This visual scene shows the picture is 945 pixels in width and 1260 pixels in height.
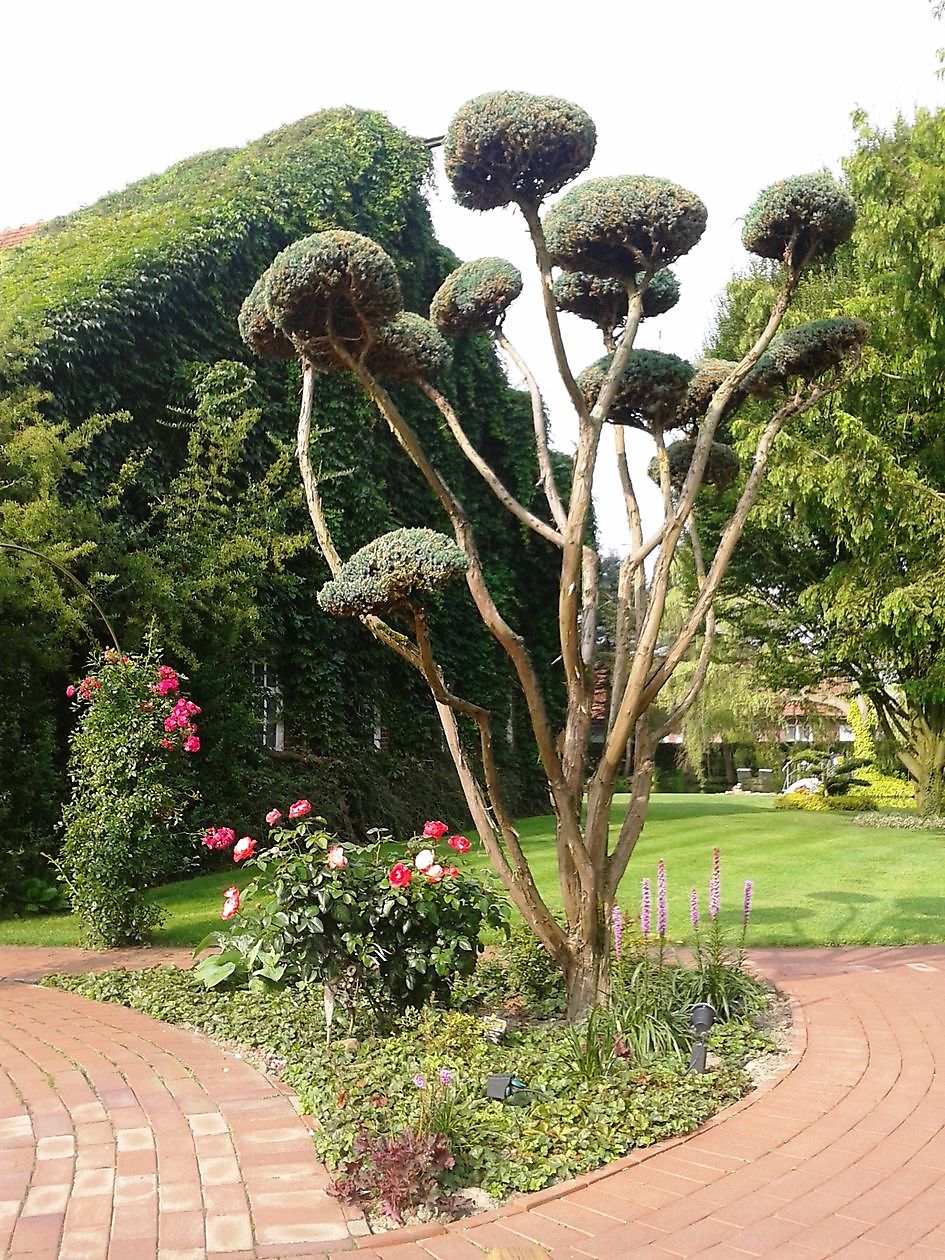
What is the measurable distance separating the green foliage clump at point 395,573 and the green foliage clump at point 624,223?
1526mm

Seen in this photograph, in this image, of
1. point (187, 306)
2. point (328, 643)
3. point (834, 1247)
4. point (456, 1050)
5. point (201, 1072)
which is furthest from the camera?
point (328, 643)

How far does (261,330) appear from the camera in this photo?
496 cm

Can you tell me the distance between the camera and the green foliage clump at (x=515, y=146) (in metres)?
4.29

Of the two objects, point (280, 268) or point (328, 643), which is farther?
point (328, 643)

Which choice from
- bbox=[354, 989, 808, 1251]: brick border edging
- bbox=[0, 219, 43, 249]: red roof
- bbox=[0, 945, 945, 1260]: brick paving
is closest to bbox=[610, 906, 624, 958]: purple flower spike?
bbox=[0, 945, 945, 1260]: brick paving

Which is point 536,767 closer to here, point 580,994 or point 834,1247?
point 580,994

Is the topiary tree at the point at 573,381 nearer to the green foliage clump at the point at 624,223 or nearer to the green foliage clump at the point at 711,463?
the green foliage clump at the point at 624,223

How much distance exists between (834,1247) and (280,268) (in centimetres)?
412

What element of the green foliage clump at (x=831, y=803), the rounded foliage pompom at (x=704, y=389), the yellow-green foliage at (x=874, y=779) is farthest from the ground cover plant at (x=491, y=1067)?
the yellow-green foliage at (x=874, y=779)

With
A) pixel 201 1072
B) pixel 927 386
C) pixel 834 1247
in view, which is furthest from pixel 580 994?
pixel 927 386

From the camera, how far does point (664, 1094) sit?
3.74m

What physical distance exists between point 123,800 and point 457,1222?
4911 millimetres

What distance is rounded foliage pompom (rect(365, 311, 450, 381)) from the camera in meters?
5.19

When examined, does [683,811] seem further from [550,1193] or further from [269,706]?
[550,1193]
